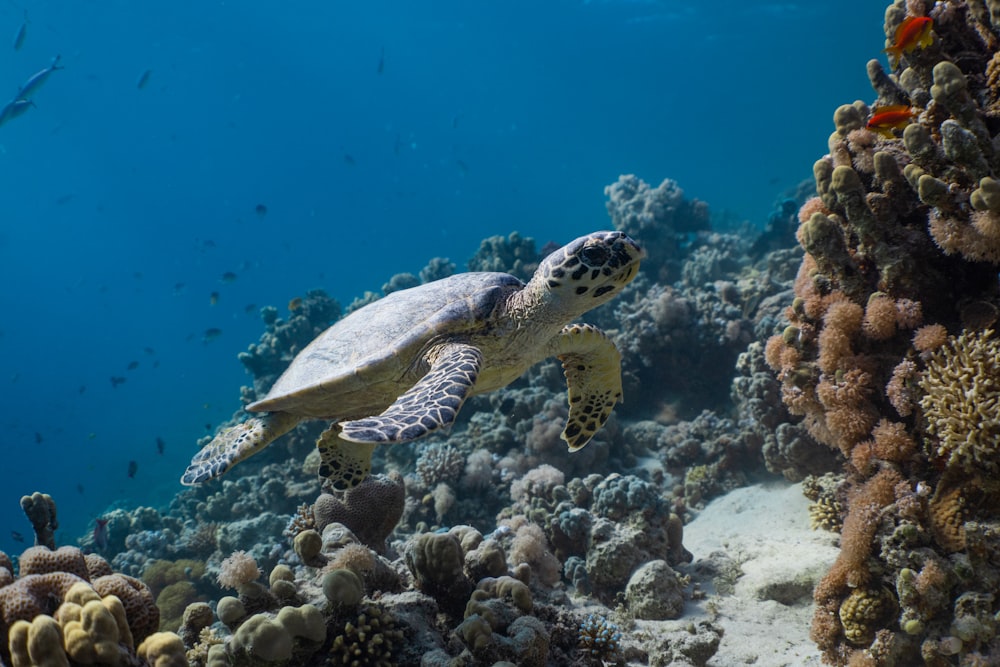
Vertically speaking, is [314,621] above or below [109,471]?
below

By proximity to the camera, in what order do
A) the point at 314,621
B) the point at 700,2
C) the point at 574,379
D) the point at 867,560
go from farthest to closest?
1. the point at 700,2
2. the point at 574,379
3. the point at 867,560
4. the point at 314,621

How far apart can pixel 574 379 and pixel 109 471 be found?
41786 millimetres

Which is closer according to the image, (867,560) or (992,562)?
(992,562)

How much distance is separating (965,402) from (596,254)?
249 cm

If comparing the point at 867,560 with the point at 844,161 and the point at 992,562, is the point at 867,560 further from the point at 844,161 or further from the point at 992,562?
the point at 844,161

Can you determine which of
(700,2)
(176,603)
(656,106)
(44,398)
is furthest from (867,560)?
(656,106)

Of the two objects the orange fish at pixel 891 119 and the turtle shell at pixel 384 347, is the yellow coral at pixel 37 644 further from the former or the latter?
the orange fish at pixel 891 119

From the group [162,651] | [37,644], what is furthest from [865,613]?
[37,644]

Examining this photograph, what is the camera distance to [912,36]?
144 inches

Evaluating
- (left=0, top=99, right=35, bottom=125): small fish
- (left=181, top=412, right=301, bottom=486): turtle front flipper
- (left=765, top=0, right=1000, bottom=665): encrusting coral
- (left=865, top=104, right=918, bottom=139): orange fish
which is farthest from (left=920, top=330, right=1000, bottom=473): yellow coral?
(left=0, top=99, right=35, bottom=125): small fish

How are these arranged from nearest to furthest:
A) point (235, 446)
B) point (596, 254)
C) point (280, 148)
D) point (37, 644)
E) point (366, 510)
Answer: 1. point (37, 644)
2. point (596, 254)
3. point (366, 510)
4. point (235, 446)
5. point (280, 148)

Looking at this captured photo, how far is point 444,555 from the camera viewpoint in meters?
3.39

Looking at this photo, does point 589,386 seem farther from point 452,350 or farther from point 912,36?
point 912,36

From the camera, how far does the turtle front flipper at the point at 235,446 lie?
15.4 feet
